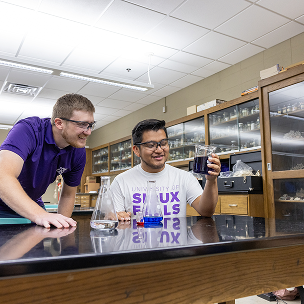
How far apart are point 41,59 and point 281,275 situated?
4501 mm

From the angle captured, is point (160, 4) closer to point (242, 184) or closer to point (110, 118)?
point (242, 184)

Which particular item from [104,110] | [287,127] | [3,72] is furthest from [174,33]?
[104,110]

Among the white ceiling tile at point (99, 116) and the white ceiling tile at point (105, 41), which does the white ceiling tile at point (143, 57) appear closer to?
the white ceiling tile at point (105, 41)

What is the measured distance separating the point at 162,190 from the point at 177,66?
130 inches

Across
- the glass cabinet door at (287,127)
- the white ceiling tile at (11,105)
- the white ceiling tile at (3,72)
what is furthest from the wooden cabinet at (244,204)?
the white ceiling tile at (11,105)

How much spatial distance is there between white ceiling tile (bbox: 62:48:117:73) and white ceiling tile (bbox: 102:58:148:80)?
11 cm

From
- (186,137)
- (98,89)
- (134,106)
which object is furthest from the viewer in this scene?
(134,106)

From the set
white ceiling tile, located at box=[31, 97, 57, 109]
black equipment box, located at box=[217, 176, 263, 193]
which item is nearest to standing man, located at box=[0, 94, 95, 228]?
black equipment box, located at box=[217, 176, 263, 193]

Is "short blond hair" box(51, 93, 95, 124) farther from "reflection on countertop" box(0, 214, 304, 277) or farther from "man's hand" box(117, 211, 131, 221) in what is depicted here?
"reflection on countertop" box(0, 214, 304, 277)

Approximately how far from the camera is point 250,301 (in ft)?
8.04

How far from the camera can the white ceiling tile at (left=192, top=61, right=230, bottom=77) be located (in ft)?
15.2

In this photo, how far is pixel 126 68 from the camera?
4.80 metres

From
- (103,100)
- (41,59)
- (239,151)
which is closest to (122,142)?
(103,100)

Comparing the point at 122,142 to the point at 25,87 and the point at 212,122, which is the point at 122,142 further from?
the point at 212,122
